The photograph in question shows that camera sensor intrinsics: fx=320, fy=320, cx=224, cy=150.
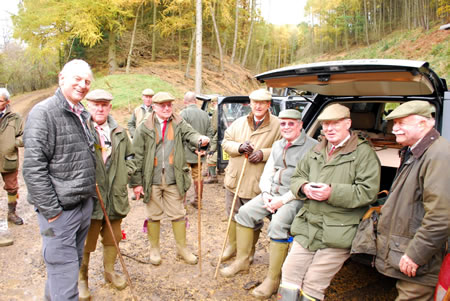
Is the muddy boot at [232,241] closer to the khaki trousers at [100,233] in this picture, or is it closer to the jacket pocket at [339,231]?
the khaki trousers at [100,233]

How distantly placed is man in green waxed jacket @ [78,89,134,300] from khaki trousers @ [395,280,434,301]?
273 cm

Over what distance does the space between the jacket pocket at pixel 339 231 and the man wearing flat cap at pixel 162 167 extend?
1.90 metres

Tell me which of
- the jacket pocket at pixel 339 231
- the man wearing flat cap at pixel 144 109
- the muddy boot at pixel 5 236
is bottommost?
the muddy boot at pixel 5 236

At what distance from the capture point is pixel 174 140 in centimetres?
410

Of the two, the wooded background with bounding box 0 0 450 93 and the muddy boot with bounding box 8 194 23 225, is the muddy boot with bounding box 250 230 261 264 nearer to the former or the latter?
the muddy boot with bounding box 8 194 23 225

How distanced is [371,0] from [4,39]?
4958 centimetres

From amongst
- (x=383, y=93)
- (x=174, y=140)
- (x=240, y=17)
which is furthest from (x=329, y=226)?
(x=240, y=17)

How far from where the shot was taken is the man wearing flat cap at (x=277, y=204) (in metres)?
3.39

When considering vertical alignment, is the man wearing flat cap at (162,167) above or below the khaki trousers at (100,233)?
above

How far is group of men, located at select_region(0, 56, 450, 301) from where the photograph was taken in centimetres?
233

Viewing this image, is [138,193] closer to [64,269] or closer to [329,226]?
[64,269]

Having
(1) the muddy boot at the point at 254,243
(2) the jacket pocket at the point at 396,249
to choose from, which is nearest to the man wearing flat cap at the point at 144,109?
(1) the muddy boot at the point at 254,243

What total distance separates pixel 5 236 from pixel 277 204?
3949 mm

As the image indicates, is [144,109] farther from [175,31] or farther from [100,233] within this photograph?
[175,31]
